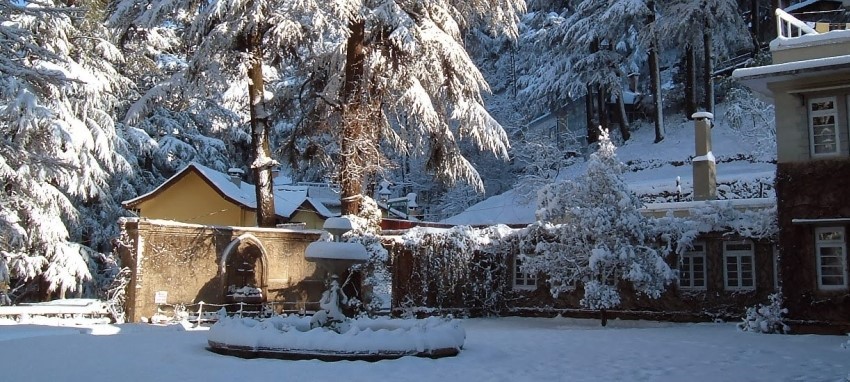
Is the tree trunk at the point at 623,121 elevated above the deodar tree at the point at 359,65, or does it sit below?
above

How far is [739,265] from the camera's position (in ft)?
58.7

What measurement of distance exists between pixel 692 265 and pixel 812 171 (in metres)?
4.18

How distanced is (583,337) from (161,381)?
8329 millimetres

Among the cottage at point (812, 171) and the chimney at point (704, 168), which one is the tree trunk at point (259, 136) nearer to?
the chimney at point (704, 168)

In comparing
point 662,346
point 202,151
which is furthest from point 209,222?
point 662,346

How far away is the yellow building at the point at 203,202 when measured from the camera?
90.0 feet

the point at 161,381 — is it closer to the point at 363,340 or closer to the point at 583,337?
the point at 363,340

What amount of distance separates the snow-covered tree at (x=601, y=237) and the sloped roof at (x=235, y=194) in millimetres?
13466

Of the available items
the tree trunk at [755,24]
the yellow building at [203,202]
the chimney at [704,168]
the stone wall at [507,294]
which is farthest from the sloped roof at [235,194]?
the tree trunk at [755,24]

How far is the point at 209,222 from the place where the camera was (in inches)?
1117

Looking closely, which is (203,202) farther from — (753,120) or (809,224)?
(753,120)

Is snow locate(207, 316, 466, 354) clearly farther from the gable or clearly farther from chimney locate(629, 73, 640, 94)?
chimney locate(629, 73, 640, 94)

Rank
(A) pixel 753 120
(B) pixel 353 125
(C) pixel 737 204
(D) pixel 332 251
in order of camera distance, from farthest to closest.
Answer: (A) pixel 753 120, (B) pixel 353 125, (C) pixel 737 204, (D) pixel 332 251

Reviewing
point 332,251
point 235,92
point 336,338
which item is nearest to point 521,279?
point 332,251
